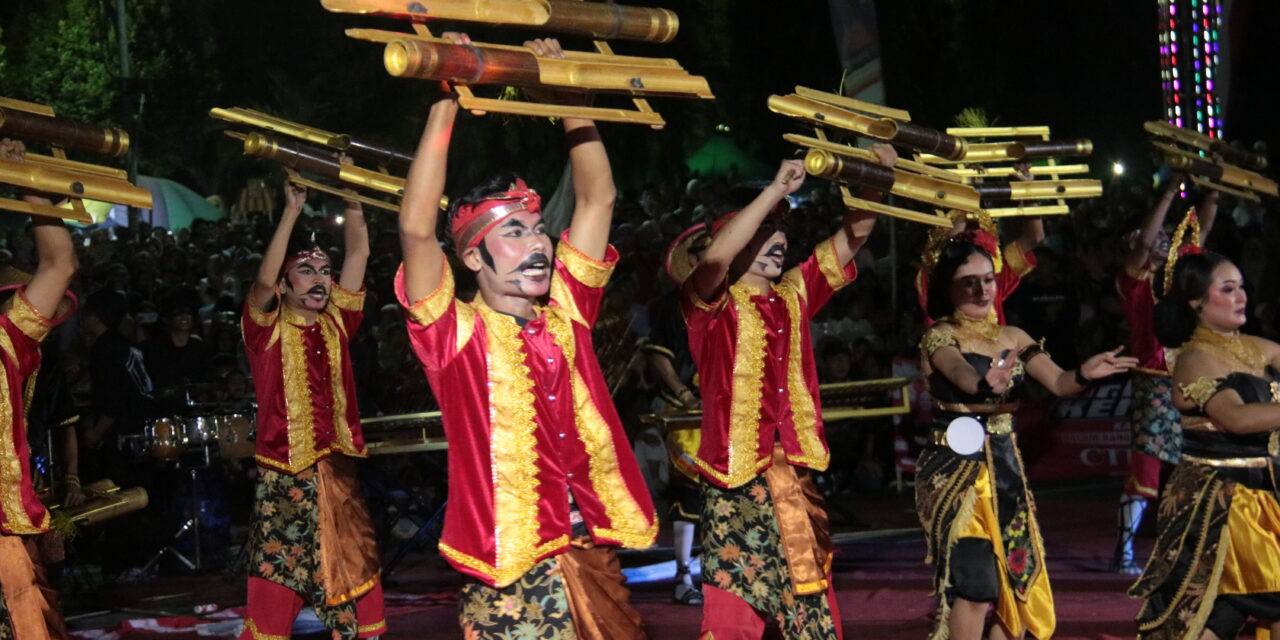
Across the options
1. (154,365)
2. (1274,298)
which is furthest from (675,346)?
(1274,298)

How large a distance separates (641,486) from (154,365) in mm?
8164

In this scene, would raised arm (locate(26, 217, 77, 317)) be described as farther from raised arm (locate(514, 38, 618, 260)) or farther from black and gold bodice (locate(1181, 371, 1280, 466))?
black and gold bodice (locate(1181, 371, 1280, 466))

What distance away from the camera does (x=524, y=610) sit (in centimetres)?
424

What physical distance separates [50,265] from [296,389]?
1.89 metres

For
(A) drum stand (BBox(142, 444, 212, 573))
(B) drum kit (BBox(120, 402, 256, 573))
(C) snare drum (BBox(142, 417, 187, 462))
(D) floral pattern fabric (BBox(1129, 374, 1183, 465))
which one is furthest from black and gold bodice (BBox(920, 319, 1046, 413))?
(A) drum stand (BBox(142, 444, 212, 573))

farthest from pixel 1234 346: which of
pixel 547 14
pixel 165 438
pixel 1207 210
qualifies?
pixel 165 438

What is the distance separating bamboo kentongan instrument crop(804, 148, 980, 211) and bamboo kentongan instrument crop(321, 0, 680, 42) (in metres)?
1.53

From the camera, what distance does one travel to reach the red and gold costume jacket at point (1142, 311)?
9.30m

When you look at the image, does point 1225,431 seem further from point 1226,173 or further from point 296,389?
point 296,389

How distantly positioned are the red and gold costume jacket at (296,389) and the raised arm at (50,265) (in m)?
1.59

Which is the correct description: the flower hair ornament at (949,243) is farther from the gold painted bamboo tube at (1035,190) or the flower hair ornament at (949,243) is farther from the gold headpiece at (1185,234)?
the gold headpiece at (1185,234)

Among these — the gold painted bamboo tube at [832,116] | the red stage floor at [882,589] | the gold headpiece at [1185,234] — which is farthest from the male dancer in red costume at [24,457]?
the gold headpiece at [1185,234]

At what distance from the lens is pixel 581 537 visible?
438cm

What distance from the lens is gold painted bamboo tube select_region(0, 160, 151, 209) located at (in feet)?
17.4
